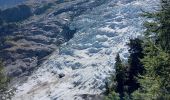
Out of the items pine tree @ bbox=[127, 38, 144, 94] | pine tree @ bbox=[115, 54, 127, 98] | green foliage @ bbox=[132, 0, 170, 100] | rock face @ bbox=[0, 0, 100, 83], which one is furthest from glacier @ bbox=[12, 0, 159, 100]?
green foliage @ bbox=[132, 0, 170, 100]

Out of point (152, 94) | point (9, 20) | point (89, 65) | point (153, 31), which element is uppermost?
point (153, 31)

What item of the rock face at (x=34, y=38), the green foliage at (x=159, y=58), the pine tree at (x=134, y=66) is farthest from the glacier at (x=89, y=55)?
the green foliage at (x=159, y=58)

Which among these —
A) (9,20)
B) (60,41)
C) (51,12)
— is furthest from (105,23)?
(9,20)

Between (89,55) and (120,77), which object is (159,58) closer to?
(120,77)

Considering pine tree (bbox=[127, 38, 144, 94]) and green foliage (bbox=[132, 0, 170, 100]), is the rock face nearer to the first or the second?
pine tree (bbox=[127, 38, 144, 94])

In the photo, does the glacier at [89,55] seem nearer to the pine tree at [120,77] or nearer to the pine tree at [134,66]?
the pine tree at [120,77]

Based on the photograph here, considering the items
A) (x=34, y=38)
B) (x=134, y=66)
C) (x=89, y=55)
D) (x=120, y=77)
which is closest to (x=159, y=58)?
(x=134, y=66)

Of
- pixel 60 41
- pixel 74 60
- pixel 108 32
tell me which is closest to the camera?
pixel 74 60

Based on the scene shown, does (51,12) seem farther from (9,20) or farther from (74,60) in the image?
(74,60)
